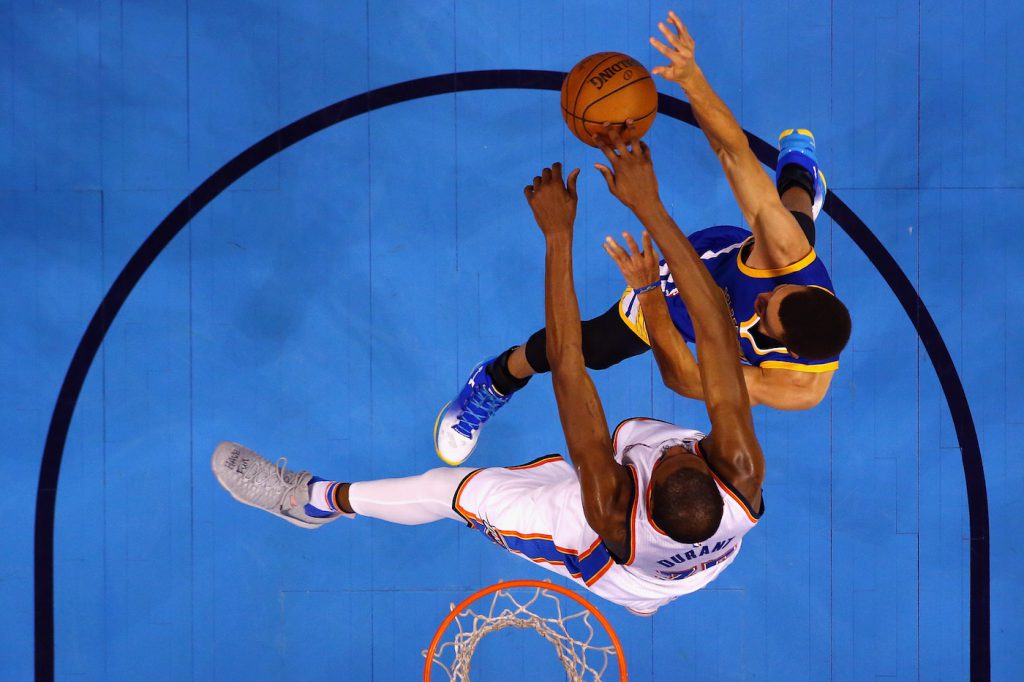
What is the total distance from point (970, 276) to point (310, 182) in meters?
3.78

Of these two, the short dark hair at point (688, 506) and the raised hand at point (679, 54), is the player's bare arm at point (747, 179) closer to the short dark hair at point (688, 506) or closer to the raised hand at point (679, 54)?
the raised hand at point (679, 54)

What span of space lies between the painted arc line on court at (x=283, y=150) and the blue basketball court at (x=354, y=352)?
17 millimetres

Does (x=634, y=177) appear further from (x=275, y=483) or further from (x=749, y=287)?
(x=275, y=483)

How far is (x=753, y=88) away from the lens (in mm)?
4133

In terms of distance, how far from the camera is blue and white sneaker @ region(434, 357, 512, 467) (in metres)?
3.77

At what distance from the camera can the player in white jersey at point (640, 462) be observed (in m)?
2.14

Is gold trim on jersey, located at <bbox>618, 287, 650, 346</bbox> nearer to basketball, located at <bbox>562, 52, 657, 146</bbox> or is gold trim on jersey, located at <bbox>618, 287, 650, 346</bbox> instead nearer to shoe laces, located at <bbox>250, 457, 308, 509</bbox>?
basketball, located at <bbox>562, 52, 657, 146</bbox>

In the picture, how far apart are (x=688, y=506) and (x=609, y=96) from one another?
1595 millimetres

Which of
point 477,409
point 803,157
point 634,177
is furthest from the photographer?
point 477,409

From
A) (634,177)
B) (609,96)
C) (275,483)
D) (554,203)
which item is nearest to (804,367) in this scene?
(634,177)

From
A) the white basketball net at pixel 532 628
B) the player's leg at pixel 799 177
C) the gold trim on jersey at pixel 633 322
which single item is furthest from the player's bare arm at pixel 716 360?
the white basketball net at pixel 532 628

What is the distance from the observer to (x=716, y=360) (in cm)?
227

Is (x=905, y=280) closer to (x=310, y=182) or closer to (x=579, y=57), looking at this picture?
(x=579, y=57)

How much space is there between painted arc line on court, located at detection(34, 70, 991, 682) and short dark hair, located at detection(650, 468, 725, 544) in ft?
8.29
